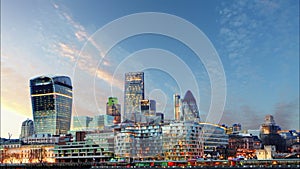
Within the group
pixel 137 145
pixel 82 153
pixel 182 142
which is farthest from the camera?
pixel 82 153

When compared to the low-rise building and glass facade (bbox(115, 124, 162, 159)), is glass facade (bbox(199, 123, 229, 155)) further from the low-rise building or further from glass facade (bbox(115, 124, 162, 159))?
the low-rise building

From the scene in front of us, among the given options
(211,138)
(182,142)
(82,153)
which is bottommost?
(82,153)

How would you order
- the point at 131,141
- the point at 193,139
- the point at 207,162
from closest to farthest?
the point at 207,162 → the point at 193,139 → the point at 131,141

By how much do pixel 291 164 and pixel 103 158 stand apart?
63141 millimetres

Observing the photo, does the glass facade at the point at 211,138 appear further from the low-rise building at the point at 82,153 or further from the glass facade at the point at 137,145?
the low-rise building at the point at 82,153

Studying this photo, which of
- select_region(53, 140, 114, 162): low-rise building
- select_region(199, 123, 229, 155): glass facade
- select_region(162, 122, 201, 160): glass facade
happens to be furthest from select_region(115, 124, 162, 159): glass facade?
select_region(199, 123, 229, 155): glass facade

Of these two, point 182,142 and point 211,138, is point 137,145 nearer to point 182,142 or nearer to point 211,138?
point 182,142

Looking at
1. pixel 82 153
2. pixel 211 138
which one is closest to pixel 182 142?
pixel 211 138

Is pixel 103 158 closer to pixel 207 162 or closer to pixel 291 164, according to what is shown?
pixel 207 162

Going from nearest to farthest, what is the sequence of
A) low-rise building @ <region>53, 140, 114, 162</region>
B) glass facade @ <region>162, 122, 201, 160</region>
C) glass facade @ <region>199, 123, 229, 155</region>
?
glass facade @ <region>162, 122, 201, 160</region> < glass facade @ <region>199, 123, 229, 155</region> < low-rise building @ <region>53, 140, 114, 162</region>

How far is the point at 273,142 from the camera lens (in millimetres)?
159125

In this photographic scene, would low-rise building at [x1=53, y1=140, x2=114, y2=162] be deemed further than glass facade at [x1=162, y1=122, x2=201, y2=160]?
Yes

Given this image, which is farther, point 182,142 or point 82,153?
point 82,153

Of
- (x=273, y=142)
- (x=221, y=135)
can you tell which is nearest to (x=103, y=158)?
(x=221, y=135)
